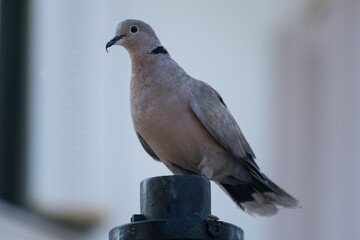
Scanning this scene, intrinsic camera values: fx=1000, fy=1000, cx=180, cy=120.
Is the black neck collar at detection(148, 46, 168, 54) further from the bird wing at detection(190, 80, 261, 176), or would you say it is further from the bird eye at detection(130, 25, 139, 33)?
the bird wing at detection(190, 80, 261, 176)

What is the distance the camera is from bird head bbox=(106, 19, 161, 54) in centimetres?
650

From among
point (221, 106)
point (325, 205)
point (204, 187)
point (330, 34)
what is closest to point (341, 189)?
point (325, 205)

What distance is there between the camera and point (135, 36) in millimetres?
6488

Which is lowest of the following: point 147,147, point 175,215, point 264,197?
point 175,215

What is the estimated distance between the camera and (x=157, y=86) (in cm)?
625

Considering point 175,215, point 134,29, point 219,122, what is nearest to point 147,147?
point 219,122

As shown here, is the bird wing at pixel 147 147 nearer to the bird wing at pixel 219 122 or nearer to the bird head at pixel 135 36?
the bird wing at pixel 219 122

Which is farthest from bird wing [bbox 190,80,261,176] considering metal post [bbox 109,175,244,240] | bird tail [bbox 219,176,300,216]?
metal post [bbox 109,175,244,240]

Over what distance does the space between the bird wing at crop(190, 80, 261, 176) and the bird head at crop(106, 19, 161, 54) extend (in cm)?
42

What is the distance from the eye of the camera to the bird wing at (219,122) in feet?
21.2

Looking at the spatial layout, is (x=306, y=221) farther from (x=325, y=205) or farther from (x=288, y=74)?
(x=288, y=74)

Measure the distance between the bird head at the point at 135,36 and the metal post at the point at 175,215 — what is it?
184 cm

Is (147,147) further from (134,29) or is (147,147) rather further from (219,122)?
(134,29)

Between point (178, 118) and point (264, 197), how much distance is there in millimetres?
1238
